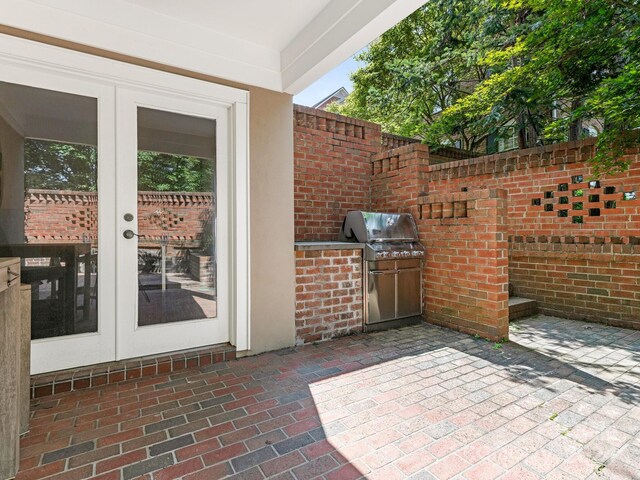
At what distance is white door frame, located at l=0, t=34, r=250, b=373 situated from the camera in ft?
7.70

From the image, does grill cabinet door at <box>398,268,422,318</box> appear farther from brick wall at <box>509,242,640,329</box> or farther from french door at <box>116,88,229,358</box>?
french door at <box>116,88,229,358</box>

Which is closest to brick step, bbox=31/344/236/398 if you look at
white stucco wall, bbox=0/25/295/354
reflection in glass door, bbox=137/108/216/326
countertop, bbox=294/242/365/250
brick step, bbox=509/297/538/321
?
reflection in glass door, bbox=137/108/216/326

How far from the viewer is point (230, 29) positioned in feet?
9.50

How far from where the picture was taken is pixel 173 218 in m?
2.90

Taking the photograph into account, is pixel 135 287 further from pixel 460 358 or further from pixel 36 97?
pixel 460 358

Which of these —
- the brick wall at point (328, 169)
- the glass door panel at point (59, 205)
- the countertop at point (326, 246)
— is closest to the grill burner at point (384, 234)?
the countertop at point (326, 246)

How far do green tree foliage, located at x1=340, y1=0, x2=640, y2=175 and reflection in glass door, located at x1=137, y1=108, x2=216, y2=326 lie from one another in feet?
14.6

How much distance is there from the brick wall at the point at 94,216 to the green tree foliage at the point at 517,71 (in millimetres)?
4572

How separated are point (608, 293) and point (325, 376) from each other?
3962 millimetres

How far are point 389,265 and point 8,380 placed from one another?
3419 mm

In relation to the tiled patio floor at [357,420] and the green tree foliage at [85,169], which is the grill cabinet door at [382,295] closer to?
the tiled patio floor at [357,420]

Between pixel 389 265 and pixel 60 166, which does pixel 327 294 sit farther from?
pixel 60 166

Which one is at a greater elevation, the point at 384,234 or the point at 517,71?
the point at 517,71

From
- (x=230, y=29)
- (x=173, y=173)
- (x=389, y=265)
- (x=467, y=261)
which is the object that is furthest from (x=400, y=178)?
(x=173, y=173)
